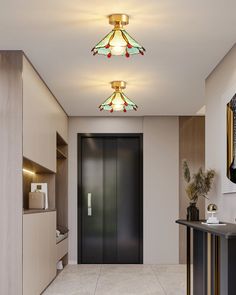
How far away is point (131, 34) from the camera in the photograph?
466 cm

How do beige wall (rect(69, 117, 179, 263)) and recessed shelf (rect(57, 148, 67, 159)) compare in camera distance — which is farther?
beige wall (rect(69, 117, 179, 263))

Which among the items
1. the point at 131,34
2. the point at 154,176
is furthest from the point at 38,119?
the point at 154,176

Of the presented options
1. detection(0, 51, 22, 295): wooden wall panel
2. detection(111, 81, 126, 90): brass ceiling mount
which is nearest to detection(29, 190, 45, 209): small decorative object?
detection(0, 51, 22, 295): wooden wall panel

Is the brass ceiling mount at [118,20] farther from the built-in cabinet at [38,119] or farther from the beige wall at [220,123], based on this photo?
the built-in cabinet at [38,119]

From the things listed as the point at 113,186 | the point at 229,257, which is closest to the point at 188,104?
the point at 113,186

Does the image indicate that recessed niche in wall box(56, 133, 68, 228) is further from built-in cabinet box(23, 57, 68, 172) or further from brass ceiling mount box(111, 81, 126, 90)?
brass ceiling mount box(111, 81, 126, 90)

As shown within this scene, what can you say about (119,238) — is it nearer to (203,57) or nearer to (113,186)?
(113,186)

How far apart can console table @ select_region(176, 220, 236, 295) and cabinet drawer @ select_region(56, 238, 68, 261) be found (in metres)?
3.03

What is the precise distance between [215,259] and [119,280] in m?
3.55

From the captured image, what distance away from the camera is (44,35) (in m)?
4.66

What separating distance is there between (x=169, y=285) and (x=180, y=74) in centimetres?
284

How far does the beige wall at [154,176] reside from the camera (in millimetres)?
9148

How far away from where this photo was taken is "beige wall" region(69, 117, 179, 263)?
30.0 ft

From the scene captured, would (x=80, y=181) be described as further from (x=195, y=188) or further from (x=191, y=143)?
(x=195, y=188)
